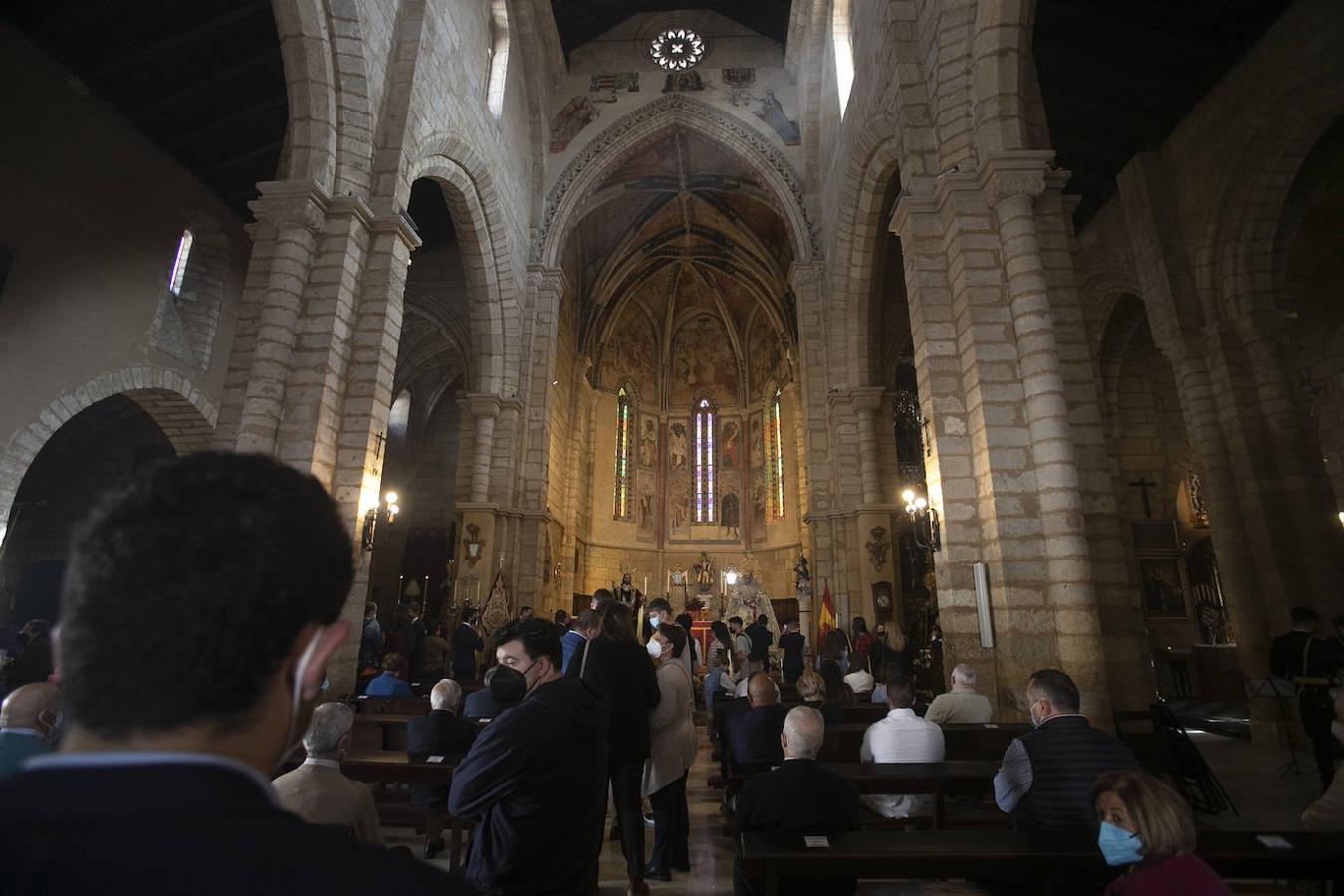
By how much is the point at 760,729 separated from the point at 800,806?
1.65 m

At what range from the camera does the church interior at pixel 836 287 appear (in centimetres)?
652

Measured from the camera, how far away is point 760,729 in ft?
14.3

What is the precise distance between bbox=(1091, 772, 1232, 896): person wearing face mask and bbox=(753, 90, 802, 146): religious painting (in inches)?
671

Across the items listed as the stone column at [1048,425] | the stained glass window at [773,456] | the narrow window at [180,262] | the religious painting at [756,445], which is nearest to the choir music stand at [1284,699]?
the stone column at [1048,425]

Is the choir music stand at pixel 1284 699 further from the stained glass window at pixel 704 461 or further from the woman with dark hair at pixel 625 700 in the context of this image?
the stained glass window at pixel 704 461

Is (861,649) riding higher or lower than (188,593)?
lower

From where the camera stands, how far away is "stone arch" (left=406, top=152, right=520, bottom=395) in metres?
12.1

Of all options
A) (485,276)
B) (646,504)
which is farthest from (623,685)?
(646,504)

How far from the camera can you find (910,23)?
8.25 m

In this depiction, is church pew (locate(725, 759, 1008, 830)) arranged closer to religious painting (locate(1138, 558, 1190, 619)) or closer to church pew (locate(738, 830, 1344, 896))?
church pew (locate(738, 830, 1344, 896))

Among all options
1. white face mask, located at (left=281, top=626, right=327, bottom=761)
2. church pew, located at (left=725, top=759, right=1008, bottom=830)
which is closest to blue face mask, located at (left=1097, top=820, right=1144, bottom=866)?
church pew, located at (left=725, top=759, right=1008, bottom=830)

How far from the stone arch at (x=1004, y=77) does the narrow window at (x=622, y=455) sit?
777 inches

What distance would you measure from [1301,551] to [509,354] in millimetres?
13629

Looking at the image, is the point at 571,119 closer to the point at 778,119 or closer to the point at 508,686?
the point at 778,119
